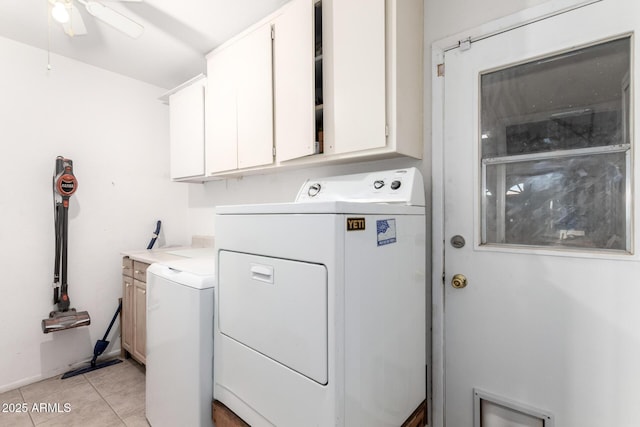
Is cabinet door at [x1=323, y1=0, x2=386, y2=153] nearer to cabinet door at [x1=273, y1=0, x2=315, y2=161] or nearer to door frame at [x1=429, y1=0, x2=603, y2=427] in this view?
cabinet door at [x1=273, y1=0, x2=315, y2=161]

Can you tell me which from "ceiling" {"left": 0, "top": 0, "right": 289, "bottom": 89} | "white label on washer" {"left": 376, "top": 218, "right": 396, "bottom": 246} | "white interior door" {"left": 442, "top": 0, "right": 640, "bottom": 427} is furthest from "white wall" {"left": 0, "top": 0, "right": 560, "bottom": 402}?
"white label on washer" {"left": 376, "top": 218, "right": 396, "bottom": 246}

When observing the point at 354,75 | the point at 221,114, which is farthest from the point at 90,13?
the point at 354,75

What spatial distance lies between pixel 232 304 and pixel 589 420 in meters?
1.55

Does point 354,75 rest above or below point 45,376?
above

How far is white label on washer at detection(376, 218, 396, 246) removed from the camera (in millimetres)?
1099

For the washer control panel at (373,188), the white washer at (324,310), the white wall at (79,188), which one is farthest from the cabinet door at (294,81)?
the white washer at (324,310)

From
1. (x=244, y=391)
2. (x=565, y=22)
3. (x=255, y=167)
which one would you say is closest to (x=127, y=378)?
(x=244, y=391)

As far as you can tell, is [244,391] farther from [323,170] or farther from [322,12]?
[322,12]

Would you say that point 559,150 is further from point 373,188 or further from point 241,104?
point 241,104

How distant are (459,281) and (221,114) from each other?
2.02 meters

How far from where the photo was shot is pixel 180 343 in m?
1.49

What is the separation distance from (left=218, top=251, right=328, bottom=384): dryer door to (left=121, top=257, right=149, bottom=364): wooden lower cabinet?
1.41 meters

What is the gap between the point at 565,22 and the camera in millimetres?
1215

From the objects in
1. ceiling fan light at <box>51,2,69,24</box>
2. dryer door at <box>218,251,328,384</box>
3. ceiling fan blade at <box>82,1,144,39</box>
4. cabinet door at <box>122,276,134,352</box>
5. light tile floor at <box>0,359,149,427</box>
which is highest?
ceiling fan blade at <box>82,1,144,39</box>
